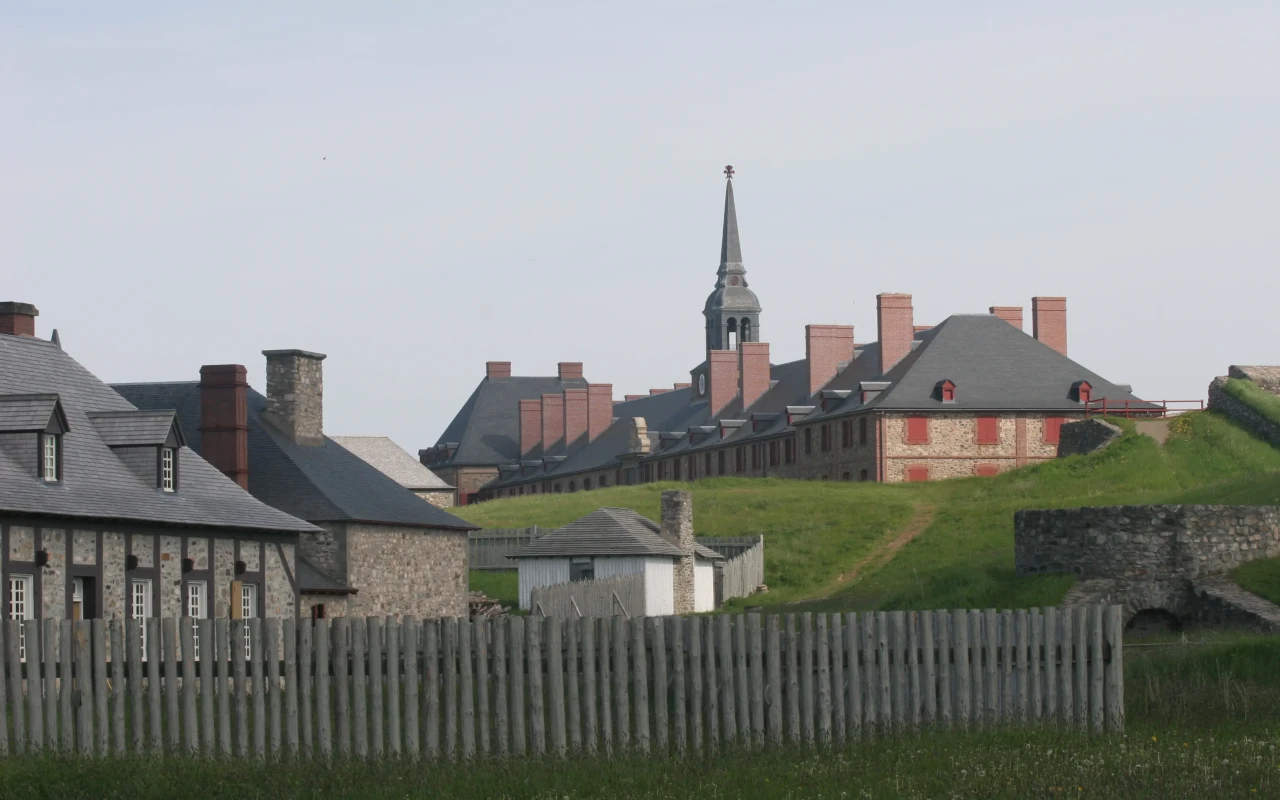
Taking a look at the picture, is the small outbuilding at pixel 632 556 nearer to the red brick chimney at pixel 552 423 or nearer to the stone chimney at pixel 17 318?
the stone chimney at pixel 17 318

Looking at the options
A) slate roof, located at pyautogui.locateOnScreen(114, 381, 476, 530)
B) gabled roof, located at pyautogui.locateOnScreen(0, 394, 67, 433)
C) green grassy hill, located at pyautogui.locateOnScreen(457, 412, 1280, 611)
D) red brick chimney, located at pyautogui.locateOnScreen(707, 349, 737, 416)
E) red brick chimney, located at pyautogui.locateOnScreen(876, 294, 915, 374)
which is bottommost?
green grassy hill, located at pyautogui.locateOnScreen(457, 412, 1280, 611)

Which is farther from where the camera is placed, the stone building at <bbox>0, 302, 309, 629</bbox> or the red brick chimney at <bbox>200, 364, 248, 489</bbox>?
the red brick chimney at <bbox>200, 364, 248, 489</bbox>

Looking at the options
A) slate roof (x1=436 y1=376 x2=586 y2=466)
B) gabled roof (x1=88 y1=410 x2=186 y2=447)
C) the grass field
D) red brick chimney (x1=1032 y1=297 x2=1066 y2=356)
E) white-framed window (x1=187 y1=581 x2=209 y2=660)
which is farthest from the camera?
slate roof (x1=436 y1=376 x2=586 y2=466)

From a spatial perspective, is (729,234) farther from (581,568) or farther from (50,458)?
(50,458)

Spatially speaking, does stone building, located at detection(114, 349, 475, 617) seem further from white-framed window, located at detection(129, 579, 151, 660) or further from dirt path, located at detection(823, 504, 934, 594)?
dirt path, located at detection(823, 504, 934, 594)

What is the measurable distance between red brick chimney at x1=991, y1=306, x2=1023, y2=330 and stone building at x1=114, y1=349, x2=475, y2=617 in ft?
137

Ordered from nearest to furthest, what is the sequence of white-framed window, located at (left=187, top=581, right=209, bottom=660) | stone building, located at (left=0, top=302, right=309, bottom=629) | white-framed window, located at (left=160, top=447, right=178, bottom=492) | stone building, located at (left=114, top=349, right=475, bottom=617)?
stone building, located at (left=0, top=302, right=309, bottom=629), white-framed window, located at (left=187, top=581, right=209, bottom=660), white-framed window, located at (left=160, top=447, right=178, bottom=492), stone building, located at (left=114, top=349, right=475, bottom=617)

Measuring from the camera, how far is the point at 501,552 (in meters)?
55.1

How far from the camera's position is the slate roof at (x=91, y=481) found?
2577 centimetres

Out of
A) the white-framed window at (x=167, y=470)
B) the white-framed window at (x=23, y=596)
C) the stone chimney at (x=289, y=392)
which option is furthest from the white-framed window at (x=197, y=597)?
the stone chimney at (x=289, y=392)

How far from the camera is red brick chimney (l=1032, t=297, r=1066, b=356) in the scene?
2997 inches

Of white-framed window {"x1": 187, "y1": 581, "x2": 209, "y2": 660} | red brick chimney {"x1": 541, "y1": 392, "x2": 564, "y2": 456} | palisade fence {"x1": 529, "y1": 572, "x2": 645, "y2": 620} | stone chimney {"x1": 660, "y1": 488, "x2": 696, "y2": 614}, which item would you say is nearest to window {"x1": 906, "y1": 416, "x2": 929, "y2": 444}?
stone chimney {"x1": 660, "y1": 488, "x2": 696, "y2": 614}

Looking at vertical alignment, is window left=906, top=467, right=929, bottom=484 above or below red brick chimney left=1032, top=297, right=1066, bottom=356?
below

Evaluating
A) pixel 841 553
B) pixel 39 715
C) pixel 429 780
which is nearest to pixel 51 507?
pixel 39 715
